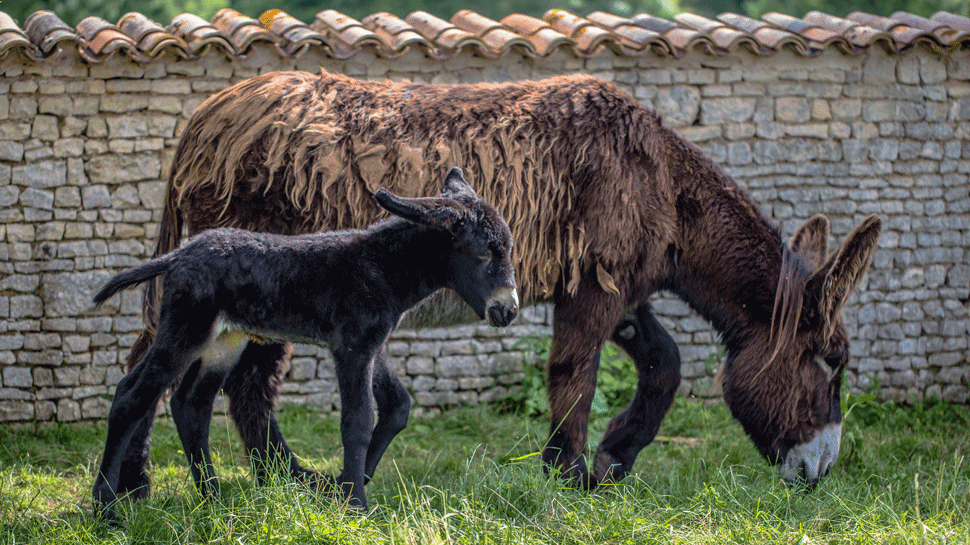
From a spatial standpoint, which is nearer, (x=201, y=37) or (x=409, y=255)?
(x=409, y=255)

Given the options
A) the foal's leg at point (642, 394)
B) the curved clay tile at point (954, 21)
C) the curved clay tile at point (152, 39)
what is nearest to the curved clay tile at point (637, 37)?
the curved clay tile at point (954, 21)

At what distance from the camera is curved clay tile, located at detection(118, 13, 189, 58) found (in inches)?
214

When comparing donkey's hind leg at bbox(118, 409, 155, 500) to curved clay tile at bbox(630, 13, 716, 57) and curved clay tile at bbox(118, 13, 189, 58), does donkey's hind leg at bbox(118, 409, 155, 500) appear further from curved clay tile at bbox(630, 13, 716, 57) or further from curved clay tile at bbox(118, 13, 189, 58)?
curved clay tile at bbox(630, 13, 716, 57)

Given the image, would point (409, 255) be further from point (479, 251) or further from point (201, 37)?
point (201, 37)

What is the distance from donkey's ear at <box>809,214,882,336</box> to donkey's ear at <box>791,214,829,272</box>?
0.37 metres

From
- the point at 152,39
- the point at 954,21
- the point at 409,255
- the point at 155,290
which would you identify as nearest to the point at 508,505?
the point at 409,255

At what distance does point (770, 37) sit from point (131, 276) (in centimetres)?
538

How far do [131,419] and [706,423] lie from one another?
4430mm

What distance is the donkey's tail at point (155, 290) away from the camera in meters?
3.81

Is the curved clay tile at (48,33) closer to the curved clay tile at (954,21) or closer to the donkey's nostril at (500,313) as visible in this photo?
the donkey's nostril at (500,313)

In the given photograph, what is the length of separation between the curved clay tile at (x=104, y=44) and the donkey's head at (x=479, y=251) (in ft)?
12.2

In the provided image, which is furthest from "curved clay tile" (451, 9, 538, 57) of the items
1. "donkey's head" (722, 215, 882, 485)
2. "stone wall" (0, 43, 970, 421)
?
"donkey's head" (722, 215, 882, 485)

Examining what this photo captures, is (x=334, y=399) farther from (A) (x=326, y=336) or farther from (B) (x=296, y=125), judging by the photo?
(A) (x=326, y=336)

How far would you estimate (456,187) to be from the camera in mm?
3016
